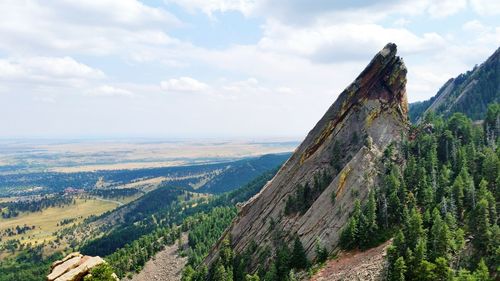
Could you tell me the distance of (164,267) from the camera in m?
174

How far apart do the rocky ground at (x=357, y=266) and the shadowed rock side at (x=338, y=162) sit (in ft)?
33.6

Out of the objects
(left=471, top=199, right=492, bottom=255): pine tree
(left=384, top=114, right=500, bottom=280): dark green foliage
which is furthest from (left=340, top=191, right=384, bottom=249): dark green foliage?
(left=471, top=199, right=492, bottom=255): pine tree

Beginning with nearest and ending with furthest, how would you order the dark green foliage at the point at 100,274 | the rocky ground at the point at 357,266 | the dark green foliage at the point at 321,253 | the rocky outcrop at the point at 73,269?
the dark green foliage at the point at 100,274, the rocky ground at the point at 357,266, the rocky outcrop at the point at 73,269, the dark green foliage at the point at 321,253

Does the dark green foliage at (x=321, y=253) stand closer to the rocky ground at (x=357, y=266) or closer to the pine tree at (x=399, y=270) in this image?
the rocky ground at (x=357, y=266)

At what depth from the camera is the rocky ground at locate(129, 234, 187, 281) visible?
164 metres

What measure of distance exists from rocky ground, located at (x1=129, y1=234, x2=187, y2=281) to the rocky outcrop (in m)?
75.0

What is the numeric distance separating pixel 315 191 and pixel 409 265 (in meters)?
43.7

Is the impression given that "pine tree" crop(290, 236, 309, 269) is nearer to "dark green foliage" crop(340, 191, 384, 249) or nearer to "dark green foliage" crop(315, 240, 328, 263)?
"dark green foliage" crop(315, 240, 328, 263)

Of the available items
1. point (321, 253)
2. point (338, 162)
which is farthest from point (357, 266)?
point (338, 162)

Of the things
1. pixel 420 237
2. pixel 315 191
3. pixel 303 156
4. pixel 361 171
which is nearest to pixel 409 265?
pixel 420 237

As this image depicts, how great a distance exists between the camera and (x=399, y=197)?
97.3 m

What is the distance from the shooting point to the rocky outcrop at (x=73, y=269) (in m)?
81.6

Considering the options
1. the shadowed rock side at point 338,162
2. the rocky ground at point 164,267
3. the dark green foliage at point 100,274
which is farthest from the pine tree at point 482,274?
the rocky ground at point 164,267

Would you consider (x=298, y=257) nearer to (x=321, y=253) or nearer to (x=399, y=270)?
(x=321, y=253)
